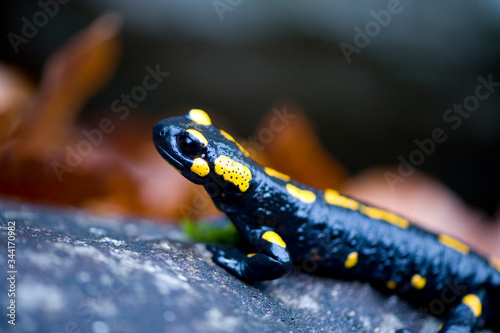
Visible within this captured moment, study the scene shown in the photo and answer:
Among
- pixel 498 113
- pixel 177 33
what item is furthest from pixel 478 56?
pixel 177 33

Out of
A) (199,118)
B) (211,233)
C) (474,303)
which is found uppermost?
(199,118)

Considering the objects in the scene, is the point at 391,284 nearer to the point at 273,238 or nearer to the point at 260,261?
the point at 273,238

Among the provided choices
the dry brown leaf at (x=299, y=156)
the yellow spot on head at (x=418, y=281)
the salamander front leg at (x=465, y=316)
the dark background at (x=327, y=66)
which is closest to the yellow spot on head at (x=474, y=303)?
the salamander front leg at (x=465, y=316)

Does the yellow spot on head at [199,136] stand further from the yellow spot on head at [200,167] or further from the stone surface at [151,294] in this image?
the stone surface at [151,294]

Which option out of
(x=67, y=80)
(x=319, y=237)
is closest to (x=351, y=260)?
(x=319, y=237)

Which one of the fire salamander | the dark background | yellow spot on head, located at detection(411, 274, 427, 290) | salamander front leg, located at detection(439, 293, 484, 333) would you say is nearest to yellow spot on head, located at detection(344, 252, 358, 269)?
the fire salamander

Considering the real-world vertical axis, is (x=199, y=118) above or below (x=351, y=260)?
above
